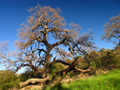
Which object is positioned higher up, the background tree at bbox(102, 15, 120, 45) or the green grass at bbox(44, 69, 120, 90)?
the background tree at bbox(102, 15, 120, 45)

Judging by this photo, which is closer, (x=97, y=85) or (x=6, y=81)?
(x=97, y=85)

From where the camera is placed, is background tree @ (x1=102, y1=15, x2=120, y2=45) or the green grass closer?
the green grass

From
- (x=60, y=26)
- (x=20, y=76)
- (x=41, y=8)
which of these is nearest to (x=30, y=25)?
(x=41, y=8)

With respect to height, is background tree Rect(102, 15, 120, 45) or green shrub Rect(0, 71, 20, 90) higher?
background tree Rect(102, 15, 120, 45)

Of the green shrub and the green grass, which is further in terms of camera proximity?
the green shrub

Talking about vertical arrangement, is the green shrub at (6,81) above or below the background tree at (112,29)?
below

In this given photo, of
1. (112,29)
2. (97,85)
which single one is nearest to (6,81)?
(97,85)

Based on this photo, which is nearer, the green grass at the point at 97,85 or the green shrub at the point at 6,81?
the green grass at the point at 97,85

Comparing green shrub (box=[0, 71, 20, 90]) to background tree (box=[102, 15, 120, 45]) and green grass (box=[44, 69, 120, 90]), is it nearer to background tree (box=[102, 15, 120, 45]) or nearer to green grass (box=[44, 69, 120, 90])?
green grass (box=[44, 69, 120, 90])

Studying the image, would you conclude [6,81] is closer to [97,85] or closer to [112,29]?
[97,85]

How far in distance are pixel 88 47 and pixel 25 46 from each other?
8349 mm

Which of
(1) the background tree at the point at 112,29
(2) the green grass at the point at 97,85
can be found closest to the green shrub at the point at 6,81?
(2) the green grass at the point at 97,85

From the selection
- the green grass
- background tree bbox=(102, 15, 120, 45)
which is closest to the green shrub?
the green grass

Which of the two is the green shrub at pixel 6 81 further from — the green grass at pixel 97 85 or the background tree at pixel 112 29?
the background tree at pixel 112 29
